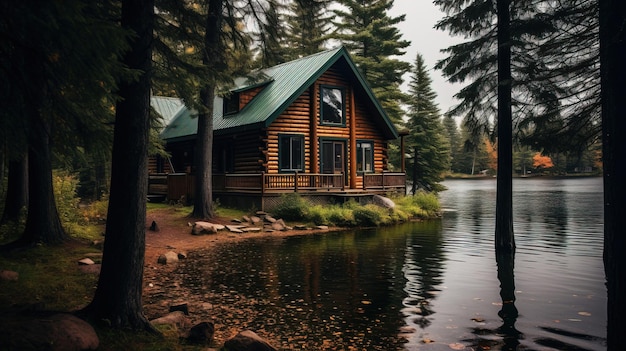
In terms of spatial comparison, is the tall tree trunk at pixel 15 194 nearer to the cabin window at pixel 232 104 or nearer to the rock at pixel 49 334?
the rock at pixel 49 334

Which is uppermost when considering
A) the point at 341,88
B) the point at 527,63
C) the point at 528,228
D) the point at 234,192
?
the point at 341,88

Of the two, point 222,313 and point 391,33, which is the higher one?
point 391,33

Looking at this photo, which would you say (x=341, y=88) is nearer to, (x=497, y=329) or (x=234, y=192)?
(x=234, y=192)

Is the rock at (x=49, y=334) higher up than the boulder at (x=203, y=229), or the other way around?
the rock at (x=49, y=334)

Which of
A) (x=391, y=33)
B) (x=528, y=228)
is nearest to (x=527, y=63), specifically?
(x=528, y=228)

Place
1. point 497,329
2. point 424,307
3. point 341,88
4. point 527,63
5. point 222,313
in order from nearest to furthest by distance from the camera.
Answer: point 497,329 < point 222,313 < point 424,307 < point 527,63 < point 341,88

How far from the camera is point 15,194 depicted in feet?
41.1

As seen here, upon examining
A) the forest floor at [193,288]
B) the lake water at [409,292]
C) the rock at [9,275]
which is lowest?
the lake water at [409,292]

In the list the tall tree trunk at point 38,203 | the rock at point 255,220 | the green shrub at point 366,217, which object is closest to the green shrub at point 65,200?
the tall tree trunk at point 38,203

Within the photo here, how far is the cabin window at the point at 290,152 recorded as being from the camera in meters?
23.9

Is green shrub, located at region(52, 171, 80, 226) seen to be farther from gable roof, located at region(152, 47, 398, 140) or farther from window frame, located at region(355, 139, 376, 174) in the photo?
window frame, located at region(355, 139, 376, 174)

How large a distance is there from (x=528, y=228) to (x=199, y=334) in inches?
759

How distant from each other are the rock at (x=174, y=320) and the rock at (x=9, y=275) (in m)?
3.28

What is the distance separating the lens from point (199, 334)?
603 centimetres
